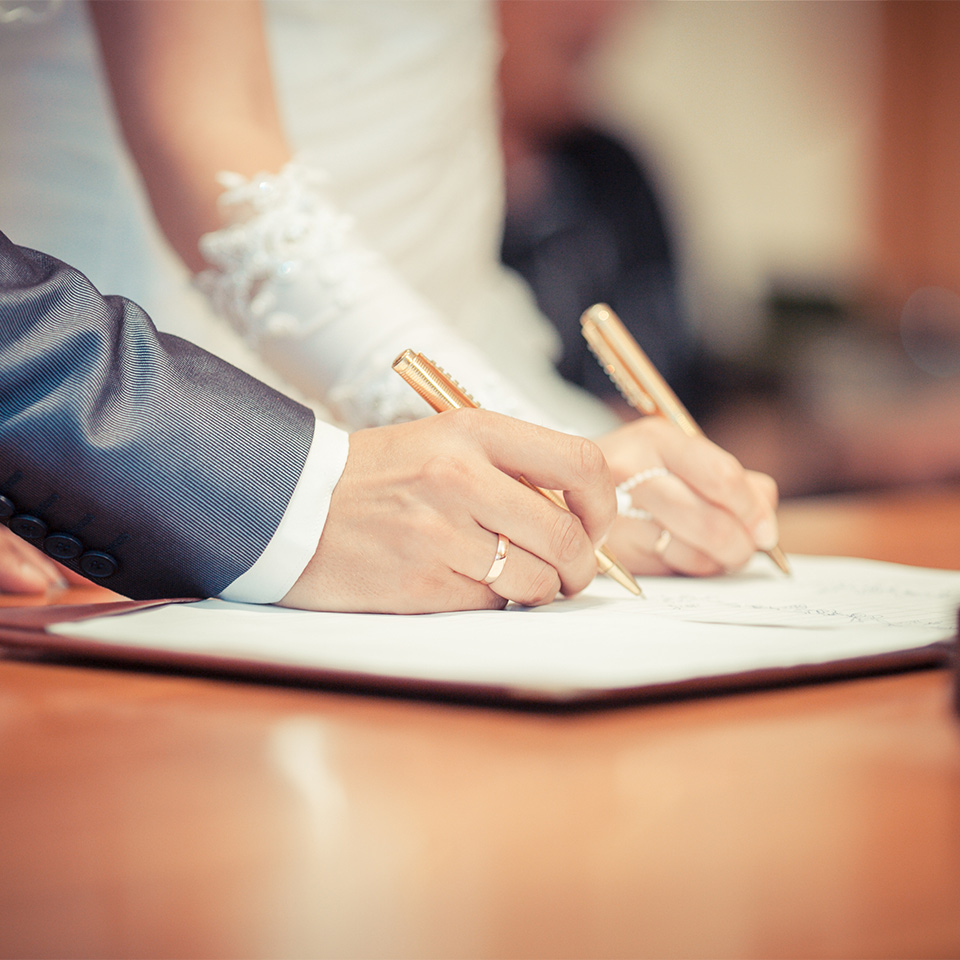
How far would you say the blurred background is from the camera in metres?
1.73

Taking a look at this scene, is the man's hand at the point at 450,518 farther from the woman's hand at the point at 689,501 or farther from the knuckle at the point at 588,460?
the woman's hand at the point at 689,501

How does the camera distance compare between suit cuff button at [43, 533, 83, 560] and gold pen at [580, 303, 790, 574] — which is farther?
gold pen at [580, 303, 790, 574]

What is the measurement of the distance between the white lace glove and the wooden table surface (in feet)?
1.66

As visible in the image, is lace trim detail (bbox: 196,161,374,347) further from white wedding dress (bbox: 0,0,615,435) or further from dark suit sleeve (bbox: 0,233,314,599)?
dark suit sleeve (bbox: 0,233,314,599)

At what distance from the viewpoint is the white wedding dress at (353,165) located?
0.88m

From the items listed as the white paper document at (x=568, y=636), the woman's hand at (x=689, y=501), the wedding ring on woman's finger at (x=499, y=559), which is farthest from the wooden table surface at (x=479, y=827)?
the woman's hand at (x=689, y=501)

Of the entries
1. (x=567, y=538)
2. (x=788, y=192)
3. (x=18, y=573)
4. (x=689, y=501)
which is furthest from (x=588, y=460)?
(x=788, y=192)

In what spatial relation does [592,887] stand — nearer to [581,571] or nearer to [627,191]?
[581,571]

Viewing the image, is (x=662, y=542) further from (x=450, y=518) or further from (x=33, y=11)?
(x=33, y=11)

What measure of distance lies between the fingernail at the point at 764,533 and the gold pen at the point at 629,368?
19 millimetres

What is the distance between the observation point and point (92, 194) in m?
0.89

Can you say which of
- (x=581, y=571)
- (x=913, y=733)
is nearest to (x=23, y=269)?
(x=581, y=571)

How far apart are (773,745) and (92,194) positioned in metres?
0.89

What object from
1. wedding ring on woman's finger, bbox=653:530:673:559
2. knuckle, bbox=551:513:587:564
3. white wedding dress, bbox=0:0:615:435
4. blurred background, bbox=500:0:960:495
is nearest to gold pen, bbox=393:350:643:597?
knuckle, bbox=551:513:587:564
